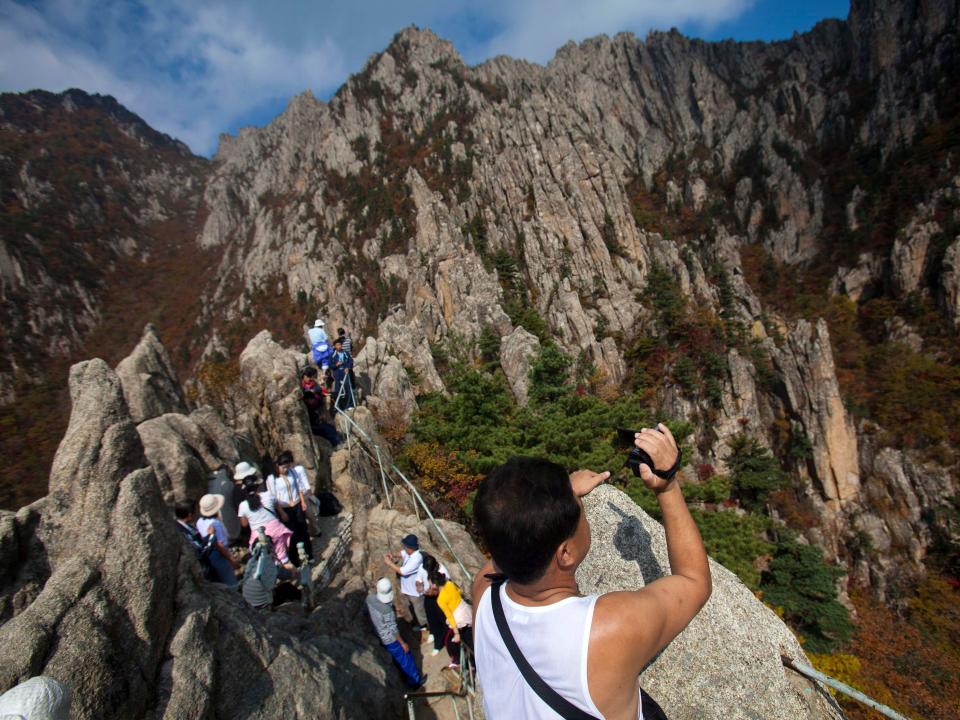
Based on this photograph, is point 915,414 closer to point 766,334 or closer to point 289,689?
point 766,334

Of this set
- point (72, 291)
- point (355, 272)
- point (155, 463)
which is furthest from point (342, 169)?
point (155, 463)

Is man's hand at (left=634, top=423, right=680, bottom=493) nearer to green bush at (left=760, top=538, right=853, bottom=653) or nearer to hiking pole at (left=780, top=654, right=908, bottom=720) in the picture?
hiking pole at (left=780, top=654, right=908, bottom=720)

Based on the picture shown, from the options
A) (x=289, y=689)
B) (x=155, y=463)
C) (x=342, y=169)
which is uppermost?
(x=342, y=169)

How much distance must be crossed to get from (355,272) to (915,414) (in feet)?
200

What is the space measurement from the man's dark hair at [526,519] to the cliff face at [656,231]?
14.5 meters

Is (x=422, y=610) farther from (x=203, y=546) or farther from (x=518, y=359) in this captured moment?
(x=518, y=359)

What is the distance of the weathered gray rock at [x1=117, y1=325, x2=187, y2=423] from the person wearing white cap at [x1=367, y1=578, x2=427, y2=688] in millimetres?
6499

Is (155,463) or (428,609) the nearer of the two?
(428,609)

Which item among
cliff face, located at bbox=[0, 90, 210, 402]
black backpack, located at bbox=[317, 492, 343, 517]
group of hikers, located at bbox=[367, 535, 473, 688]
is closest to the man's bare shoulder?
group of hikers, located at bbox=[367, 535, 473, 688]

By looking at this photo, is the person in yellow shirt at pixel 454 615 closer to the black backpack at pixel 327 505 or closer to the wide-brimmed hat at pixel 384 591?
the wide-brimmed hat at pixel 384 591

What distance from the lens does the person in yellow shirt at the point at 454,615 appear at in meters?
5.23

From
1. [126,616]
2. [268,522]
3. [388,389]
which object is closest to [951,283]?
[388,389]

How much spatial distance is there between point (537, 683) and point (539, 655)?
0.07 meters

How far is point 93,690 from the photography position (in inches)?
104
